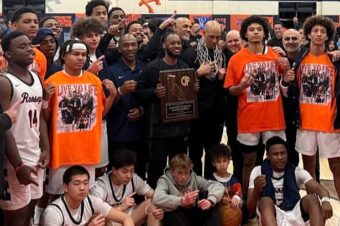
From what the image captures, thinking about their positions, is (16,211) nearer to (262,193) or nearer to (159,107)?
(159,107)

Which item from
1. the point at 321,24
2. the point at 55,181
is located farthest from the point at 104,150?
the point at 321,24

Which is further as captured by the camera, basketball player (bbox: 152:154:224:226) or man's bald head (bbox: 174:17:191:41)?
man's bald head (bbox: 174:17:191:41)

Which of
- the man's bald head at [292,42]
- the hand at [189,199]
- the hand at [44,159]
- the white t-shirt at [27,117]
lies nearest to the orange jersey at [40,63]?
the white t-shirt at [27,117]

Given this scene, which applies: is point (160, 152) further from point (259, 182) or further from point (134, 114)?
point (259, 182)

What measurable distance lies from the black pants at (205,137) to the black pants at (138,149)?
543mm

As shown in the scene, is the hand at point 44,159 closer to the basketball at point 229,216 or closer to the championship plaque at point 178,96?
the championship plaque at point 178,96

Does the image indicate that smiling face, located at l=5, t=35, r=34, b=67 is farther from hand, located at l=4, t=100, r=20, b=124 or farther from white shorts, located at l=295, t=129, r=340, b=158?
white shorts, located at l=295, t=129, r=340, b=158

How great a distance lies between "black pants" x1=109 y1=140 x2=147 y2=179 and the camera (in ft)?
13.8

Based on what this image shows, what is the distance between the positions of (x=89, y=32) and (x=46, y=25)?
867 millimetres

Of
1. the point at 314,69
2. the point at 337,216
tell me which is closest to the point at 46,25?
the point at 314,69

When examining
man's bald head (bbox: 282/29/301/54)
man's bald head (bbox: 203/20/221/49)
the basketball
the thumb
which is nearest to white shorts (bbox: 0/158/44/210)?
the thumb

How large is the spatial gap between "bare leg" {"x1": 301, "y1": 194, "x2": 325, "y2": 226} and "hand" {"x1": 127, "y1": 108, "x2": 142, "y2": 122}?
1.43 m

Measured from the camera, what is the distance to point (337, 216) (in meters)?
4.41

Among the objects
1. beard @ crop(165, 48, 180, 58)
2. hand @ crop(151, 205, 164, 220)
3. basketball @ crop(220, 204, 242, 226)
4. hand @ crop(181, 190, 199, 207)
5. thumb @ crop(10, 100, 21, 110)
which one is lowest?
basketball @ crop(220, 204, 242, 226)
